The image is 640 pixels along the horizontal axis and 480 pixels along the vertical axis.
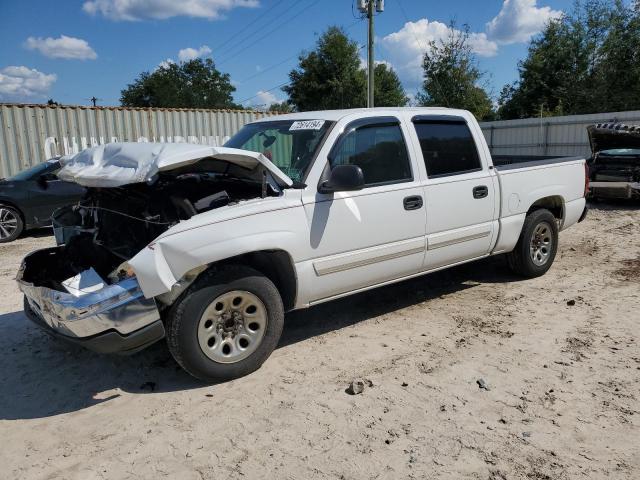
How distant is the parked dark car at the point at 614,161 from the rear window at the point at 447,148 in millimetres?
7384

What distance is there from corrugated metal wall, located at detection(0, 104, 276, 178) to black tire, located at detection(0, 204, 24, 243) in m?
3.56

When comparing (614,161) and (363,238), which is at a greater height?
(614,161)

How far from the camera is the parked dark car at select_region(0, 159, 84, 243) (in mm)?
9742

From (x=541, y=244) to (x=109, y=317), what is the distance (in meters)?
4.97

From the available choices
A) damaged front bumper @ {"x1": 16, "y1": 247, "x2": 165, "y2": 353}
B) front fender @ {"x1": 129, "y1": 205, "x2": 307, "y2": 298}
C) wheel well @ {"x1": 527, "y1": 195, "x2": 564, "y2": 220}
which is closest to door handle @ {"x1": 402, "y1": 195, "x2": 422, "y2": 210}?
front fender @ {"x1": 129, "y1": 205, "x2": 307, "y2": 298}

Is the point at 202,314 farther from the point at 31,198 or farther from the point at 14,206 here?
the point at 14,206

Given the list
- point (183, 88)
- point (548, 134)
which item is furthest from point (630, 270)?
point (183, 88)

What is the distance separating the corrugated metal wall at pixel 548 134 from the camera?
1794cm

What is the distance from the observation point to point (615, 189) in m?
11.4

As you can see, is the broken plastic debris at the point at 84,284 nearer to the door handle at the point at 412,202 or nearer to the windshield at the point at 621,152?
the door handle at the point at 412,202

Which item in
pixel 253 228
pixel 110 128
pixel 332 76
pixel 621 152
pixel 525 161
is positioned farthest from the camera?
pixel 332 76

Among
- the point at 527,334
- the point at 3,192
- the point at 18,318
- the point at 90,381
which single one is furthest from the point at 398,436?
the point at 3,192

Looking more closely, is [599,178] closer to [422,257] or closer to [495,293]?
[495,293]

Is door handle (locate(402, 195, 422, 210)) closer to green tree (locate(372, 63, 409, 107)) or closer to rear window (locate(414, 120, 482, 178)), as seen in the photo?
rear window (locate(414, 120, 482, 178))
